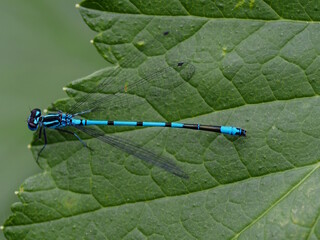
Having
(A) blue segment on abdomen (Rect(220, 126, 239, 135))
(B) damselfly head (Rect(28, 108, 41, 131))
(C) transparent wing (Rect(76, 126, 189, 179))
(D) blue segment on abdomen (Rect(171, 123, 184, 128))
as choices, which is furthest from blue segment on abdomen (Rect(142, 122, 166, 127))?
(B) damselfly head (Rect(28, 108, 41, 131))

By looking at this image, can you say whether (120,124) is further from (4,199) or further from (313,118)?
(4,199)

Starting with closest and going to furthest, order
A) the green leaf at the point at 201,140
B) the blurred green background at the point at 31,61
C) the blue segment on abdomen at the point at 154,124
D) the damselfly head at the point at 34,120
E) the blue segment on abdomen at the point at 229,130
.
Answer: the green leaf at the point at 201,140 → the blue segment on abdomen at the point at 229,130 → the blue segment on abdomen at the point at 154,124 → the damselfly head at the point at 34,120 → the blurred green background at the point at 31,61

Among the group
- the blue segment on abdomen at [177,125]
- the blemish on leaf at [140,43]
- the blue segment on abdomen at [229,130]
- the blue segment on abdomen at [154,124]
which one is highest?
the blemish on leaf at [140,43]

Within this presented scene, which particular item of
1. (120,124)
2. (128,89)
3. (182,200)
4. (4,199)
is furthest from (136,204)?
(4,199)

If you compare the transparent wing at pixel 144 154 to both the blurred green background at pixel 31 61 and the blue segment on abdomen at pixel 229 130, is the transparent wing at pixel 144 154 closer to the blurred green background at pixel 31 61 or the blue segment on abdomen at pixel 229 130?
the blue segment on abdomen at pixel 229 130

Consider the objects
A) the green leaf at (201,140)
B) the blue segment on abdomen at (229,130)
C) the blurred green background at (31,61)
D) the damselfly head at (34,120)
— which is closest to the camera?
the green leaf at (201,140)

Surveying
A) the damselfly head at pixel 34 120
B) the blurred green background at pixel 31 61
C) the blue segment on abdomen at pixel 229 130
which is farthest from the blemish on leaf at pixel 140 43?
the blurred green background at pixel 31 61
